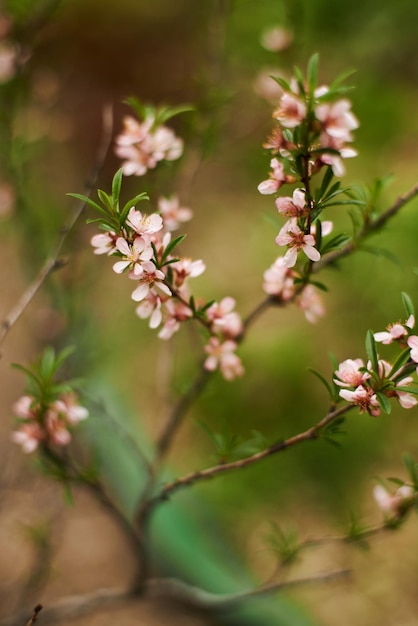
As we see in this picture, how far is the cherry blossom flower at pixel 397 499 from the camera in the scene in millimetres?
820

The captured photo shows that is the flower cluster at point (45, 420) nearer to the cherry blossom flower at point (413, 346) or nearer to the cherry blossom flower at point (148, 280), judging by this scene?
the cherry blossom flower at point (148, 280)

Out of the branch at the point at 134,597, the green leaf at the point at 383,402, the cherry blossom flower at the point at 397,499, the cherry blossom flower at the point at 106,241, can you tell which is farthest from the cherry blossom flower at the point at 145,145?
the branch at the point at 134,597

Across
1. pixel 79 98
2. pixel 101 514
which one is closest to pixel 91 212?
Result: pixel 101 514

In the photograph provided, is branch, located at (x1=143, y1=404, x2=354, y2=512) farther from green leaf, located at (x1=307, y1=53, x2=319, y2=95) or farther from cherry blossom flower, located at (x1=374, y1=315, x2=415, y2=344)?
green leaf, located at (x1=307, y1=53, x2=319, y2=95)

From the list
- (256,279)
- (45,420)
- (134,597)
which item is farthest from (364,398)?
(256,279)

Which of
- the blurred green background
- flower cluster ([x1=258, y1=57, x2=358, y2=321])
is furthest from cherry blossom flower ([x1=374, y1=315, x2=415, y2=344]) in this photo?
the blurred green background

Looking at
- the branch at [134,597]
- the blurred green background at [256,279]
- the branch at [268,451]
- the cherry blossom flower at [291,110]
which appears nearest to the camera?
the cherry blossom flower at [291,110]

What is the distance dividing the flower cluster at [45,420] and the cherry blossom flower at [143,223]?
1.02 feet

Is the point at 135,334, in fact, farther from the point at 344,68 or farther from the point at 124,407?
the point at 344,68

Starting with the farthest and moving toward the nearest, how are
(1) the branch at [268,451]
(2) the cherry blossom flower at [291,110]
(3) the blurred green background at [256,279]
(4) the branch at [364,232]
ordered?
(3) the blurred green background at [256,279] < (4) the branch at [364,232] < (1) the branch at [268,451] < (2) the cherry blossom flower at [291,110]

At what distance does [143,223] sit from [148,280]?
6cm

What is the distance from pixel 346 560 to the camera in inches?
59.3

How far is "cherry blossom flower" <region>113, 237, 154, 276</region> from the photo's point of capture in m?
0.61

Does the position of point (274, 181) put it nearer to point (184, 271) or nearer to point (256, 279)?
point (184, 271)
